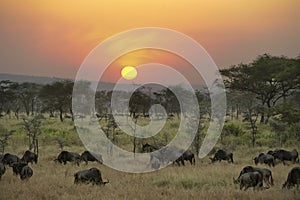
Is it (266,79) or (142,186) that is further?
(266,79)

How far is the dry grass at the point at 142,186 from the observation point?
9102 millimetres

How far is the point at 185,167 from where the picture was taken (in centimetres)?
1452

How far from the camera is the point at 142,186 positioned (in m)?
10.3

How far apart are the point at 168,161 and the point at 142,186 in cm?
514

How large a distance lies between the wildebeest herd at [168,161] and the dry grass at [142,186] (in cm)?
26

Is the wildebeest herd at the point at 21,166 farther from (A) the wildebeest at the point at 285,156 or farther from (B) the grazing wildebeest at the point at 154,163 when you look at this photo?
(A) the wildebeest at the point at 285,156

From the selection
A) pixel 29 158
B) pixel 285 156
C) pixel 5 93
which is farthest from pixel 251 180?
pixel 5 93

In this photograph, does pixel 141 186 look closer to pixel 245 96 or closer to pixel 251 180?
pixel 251 180

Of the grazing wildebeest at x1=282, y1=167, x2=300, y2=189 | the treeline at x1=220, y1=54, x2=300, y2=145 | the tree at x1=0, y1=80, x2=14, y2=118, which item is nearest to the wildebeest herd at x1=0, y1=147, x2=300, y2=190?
the grazing wildebeest at x1=282, y1=167, x2=300, y2=189

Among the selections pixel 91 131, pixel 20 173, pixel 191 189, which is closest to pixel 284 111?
pixel 91 131

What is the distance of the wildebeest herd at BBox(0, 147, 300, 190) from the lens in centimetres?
1038

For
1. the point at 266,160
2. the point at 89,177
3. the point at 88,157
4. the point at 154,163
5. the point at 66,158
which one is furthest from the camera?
the point at 88,157

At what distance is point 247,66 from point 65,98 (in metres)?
16.6

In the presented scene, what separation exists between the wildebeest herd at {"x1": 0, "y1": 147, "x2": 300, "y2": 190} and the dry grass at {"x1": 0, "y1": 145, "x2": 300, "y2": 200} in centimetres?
26
